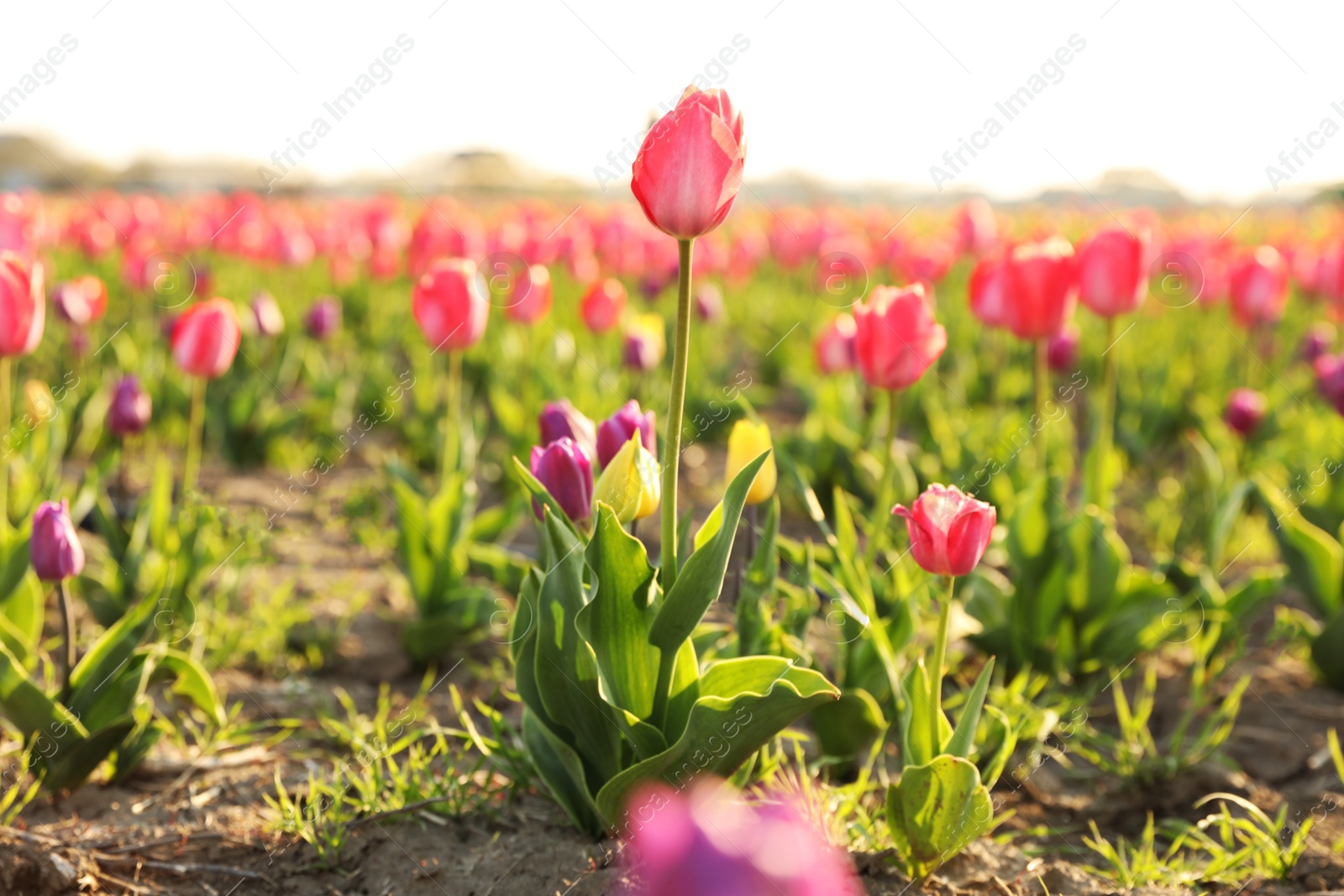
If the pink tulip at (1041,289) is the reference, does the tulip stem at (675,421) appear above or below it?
below

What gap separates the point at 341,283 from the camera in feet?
25.4

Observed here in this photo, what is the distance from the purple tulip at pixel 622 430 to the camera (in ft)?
6.19

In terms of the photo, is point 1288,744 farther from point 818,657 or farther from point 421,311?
point 421,311

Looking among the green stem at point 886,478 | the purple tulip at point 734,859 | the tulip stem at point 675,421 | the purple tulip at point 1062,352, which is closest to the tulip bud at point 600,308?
the purple tulip at point 1062,352

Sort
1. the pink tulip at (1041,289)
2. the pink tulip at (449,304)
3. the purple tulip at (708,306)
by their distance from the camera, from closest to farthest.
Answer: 1. the pink tulip at (1041,289)
2. the pink tulip at (449,304)
3. the purple tulip at (708,306)

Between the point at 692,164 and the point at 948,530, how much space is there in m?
0.68

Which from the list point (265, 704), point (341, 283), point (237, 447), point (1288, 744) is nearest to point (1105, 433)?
point (1288, 744)

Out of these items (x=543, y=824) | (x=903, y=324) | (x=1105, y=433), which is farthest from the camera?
(x=1105, y=433)

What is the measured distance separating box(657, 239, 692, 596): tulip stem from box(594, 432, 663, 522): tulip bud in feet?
0.22

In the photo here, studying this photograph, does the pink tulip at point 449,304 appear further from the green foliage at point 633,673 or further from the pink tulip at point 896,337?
the green foliage at point 633,673

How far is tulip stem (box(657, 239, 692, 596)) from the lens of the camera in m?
1.48

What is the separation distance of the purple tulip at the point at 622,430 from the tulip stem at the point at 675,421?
0.24 m

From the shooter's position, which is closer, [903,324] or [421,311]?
[903,324]

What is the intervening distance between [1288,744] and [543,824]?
195 cm
